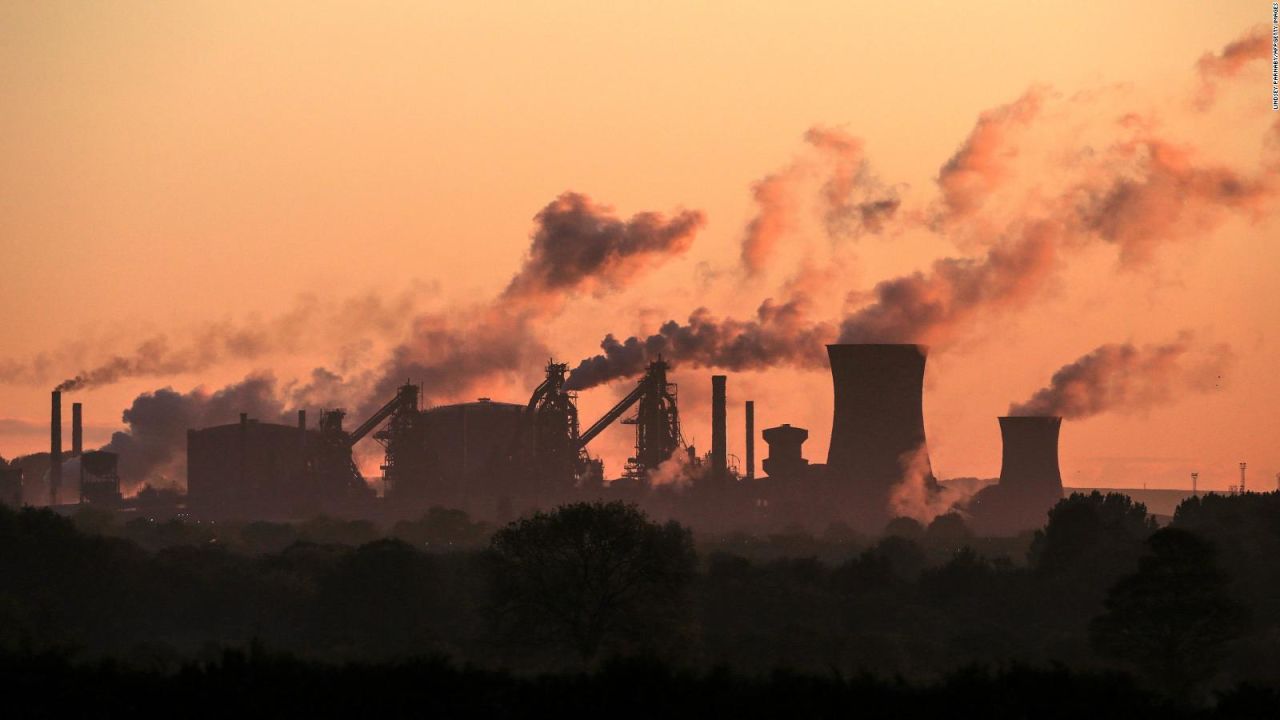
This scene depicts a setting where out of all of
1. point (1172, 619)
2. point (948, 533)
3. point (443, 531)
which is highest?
point (443, 531)

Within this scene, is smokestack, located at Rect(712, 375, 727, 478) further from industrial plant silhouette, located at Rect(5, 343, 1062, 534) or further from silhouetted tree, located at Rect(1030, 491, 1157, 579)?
silhouetted tree, located at Rect(1030, 491, 1157, 579)

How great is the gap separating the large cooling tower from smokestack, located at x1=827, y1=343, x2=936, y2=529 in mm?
13208

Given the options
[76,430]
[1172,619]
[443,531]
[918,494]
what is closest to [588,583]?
[1172,619]

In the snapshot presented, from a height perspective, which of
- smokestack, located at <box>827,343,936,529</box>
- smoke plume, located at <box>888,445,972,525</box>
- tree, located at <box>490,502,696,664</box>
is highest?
smokestack, located at <box>827,343,936,529</box>

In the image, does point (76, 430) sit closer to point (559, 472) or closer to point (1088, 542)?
point (559, 472)

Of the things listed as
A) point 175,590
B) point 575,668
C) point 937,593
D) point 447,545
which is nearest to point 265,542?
point 447,545

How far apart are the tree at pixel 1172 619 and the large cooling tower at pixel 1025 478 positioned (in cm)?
9761

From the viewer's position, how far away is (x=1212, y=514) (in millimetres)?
110500

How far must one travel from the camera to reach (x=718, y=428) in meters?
165

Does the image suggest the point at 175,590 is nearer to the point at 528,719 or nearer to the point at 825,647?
the point at 825,647

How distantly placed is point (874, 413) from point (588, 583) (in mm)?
79203

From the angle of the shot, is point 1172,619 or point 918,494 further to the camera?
point 918,494

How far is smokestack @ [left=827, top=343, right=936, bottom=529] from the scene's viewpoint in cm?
13825

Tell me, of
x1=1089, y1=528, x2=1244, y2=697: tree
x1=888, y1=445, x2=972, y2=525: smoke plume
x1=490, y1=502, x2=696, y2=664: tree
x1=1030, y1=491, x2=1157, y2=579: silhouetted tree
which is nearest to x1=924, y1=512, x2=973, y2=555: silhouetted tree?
x1=888, y1=445, x2=972, y2=525: smoke plume
